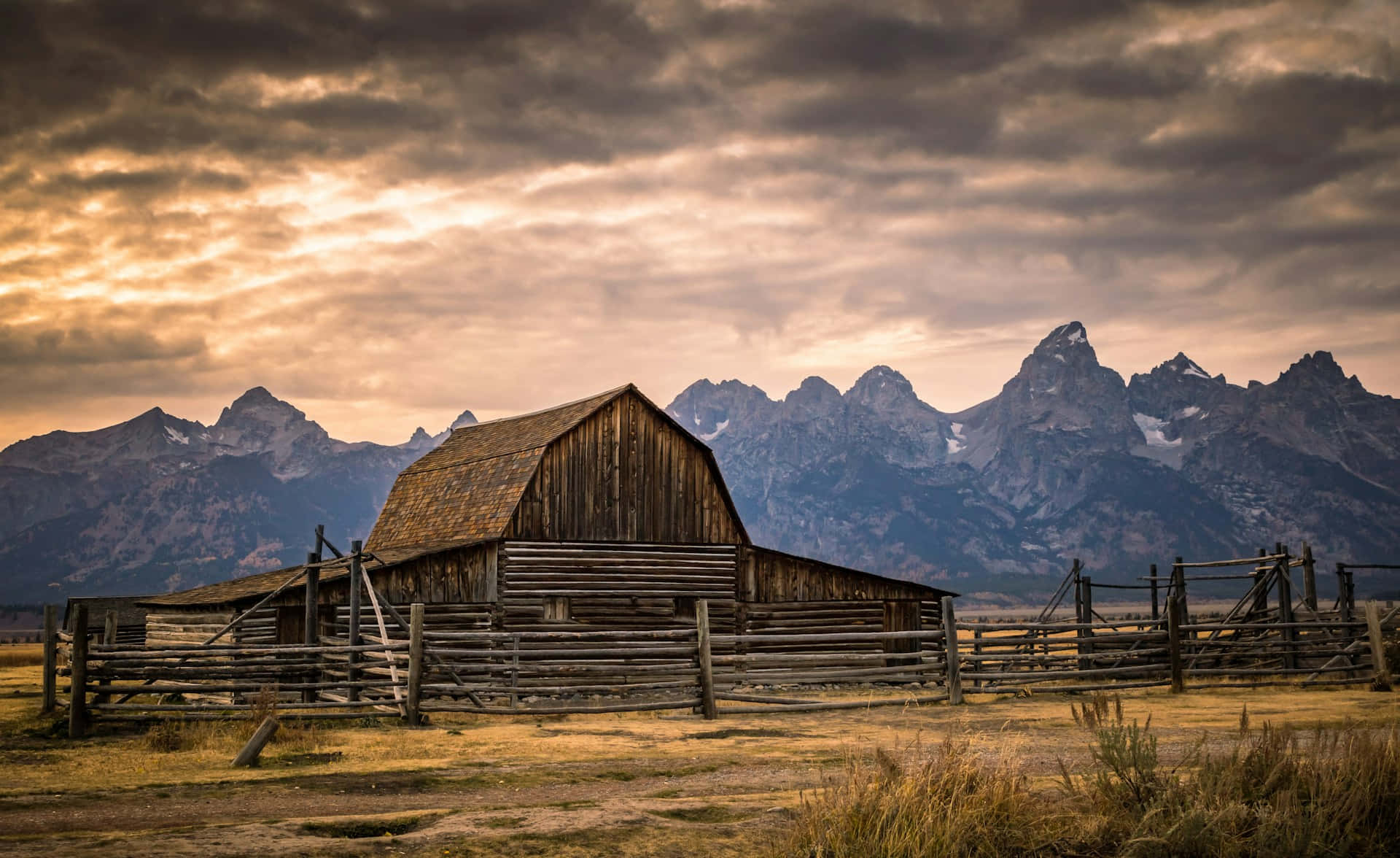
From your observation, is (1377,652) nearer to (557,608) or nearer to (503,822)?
(557,608)

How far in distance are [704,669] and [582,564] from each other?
10.2 m

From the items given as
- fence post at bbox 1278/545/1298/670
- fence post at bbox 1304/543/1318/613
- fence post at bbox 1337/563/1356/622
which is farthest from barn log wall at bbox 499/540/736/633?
fence post at bbox 1337/563/1356/622

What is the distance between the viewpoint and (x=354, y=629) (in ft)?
65.2

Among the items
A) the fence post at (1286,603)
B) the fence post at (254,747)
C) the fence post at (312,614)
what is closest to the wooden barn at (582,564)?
the fence post at (312,614)

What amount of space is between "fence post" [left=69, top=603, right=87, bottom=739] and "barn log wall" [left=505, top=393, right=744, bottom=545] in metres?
11.6

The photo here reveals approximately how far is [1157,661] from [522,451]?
604 inches

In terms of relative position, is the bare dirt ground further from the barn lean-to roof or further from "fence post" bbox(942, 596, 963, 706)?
the barn lean-to roof

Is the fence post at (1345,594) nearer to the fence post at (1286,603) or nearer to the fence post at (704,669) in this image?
the fence post at (1286,603)

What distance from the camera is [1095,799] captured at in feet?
29.7

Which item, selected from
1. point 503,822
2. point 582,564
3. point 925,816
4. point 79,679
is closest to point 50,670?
point 79,679

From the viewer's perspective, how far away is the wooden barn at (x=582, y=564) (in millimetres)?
27156

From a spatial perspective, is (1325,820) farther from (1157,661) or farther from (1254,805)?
(1157,661)

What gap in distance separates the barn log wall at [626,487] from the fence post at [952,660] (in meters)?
10.2

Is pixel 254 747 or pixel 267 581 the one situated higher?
pixel 267 581
